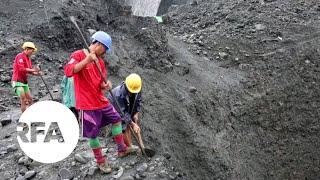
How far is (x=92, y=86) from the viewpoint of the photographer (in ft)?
15.2

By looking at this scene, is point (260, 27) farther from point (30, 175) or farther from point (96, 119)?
point (30, 175)

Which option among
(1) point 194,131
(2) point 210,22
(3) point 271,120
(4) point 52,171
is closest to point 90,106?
(4) point 52,171

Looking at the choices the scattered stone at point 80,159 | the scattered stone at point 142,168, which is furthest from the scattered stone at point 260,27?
the scattered stone at point 80,159

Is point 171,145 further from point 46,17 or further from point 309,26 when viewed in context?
point 309,26

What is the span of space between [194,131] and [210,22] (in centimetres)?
585

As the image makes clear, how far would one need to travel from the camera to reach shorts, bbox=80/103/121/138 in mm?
4688

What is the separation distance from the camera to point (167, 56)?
9578 mm

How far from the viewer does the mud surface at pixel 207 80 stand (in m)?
7.32

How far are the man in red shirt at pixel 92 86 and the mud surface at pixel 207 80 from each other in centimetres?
84

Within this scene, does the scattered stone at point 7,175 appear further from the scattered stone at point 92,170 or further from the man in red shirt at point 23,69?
the man in red shirt at point 23,69

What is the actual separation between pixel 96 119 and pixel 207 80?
4928mm

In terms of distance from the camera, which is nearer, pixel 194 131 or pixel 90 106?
pixel 90 106

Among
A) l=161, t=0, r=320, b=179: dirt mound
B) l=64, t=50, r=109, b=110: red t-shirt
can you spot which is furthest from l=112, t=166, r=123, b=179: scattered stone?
l=161, t=0, r=320, b=179: dirt mound

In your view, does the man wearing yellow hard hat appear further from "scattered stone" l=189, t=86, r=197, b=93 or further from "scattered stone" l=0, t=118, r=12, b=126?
"scattered stone" l=189, t=86, r=197, b=93
